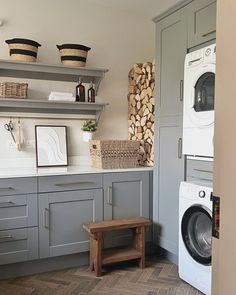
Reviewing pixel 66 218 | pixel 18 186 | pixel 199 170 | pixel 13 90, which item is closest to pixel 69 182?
pixel 66 218

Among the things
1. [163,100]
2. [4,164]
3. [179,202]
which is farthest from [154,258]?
[4,164]

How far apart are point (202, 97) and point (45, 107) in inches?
60.4

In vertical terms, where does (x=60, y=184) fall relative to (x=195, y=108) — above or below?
below

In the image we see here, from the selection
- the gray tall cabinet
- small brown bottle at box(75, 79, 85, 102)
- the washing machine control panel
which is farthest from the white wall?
the washing machine control panel

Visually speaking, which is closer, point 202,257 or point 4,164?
point 202,257

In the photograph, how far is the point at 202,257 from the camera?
2.35 meters

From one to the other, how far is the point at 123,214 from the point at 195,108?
4.01 feet

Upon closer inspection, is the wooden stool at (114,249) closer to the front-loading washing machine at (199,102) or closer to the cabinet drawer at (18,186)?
the cabinet drawer at (18,186)

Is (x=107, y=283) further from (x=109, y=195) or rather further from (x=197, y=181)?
(x=197, y=181)

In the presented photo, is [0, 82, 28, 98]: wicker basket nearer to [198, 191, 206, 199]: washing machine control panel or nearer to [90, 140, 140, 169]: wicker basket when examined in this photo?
[90, 140, 140, 169]: wicker basket

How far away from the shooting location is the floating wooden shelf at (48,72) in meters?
2.94

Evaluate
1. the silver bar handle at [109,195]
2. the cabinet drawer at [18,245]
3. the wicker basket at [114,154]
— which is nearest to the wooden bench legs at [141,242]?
the silver bar handle at [109,195]

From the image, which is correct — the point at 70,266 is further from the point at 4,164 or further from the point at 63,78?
the point at 63,78

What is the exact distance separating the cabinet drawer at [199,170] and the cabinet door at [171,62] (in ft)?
1.53
